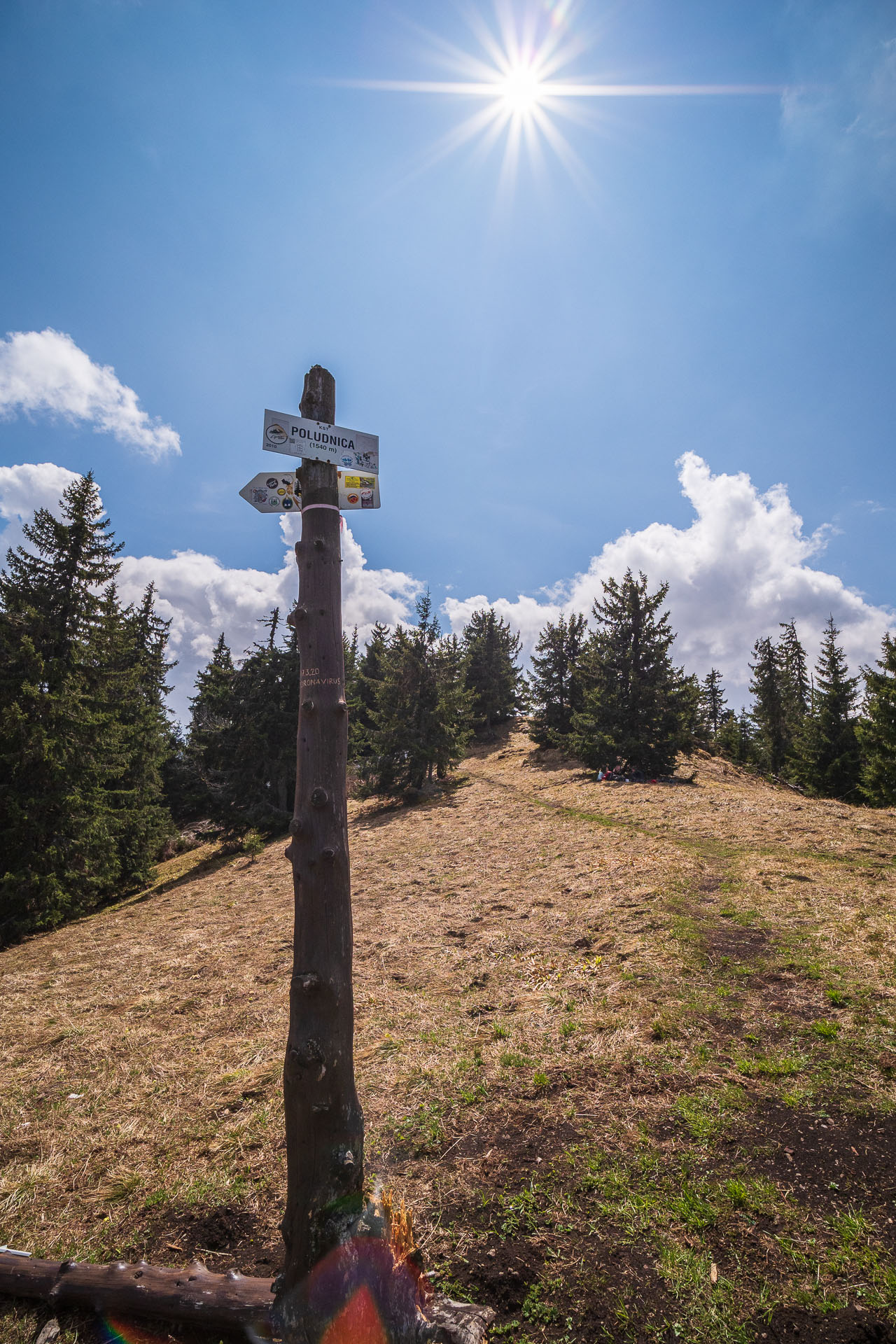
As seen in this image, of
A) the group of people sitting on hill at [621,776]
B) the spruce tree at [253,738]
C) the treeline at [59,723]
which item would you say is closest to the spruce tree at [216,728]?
the spruce tree at [253,738]

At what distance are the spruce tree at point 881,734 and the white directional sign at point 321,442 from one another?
24.1 m

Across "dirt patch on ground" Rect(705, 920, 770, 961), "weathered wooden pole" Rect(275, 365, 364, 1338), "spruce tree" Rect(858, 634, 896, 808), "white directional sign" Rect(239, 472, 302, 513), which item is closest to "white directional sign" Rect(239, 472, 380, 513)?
"white directional sign" Rect(239, 472, 302, 513)

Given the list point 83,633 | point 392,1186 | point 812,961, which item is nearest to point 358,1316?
point 392,1186

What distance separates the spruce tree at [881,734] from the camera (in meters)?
20.4

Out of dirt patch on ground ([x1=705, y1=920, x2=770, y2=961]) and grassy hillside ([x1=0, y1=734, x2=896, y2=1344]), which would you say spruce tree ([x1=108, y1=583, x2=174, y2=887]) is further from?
dirt patch on ground ([x1=705, y1=920, x2=770, y2=961])

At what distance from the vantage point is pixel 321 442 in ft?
12.2

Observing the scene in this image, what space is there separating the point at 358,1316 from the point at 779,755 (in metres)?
39.0

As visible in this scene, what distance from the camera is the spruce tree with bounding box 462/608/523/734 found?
39156 mm

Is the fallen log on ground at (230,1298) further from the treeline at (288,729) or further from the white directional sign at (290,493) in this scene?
the treeline at (288,729)

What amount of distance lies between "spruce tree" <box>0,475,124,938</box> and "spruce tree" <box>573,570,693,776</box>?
56.8ft

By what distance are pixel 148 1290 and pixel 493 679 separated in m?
36.8

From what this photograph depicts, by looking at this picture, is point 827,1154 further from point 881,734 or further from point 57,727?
point 881,734

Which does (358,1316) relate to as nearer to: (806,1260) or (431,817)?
(806,1260)

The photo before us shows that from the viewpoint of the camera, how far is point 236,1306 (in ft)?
9.27
